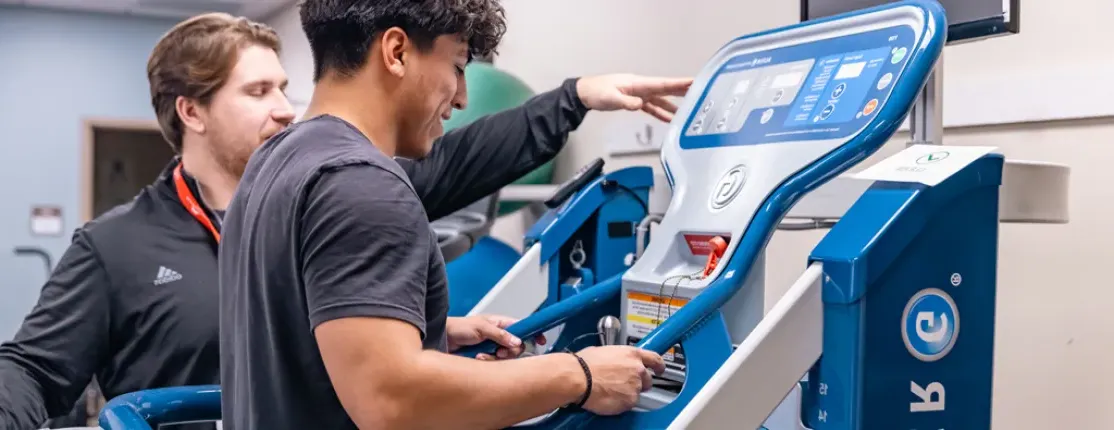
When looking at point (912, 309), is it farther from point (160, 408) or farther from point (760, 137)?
point (160, 408)

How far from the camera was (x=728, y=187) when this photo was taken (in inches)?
54.4

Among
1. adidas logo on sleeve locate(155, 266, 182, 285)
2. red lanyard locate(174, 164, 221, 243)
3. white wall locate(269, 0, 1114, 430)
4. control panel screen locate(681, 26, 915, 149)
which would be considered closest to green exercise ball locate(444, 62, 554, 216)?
white wall locate(269, 0, 1114, 430)

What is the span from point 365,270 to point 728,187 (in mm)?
624

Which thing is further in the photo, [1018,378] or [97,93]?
[97,93]

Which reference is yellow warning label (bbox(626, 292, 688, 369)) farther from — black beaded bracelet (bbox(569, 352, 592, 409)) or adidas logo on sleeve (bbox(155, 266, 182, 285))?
adidas logo on sleeve (bbox(155, 266, 182, 285))

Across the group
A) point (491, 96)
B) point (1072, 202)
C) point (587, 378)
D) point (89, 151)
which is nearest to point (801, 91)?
point (587, 378)

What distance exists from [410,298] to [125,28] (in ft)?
24.3

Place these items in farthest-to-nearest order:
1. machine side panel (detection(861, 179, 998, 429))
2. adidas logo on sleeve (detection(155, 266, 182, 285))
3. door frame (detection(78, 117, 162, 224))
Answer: door frame (detection(78, 117, 162, 224)) < adidas logo on sleeve (detection(155, 266, 182, 285)) < machine side panel (detection(861, 179, 998, 429))

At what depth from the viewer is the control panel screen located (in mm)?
1269

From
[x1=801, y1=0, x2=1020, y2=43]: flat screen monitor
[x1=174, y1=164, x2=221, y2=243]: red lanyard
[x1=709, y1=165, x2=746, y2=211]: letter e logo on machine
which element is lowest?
[x1=174, y1=164, x2=221, y2=243]: red lanyard

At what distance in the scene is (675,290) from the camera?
1.34 meters

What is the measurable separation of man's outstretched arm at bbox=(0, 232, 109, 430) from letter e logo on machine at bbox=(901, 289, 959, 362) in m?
1.18

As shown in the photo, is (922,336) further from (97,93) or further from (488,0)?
(97,93)

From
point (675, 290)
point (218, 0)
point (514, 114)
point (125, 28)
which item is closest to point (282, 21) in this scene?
point (218, 0)
